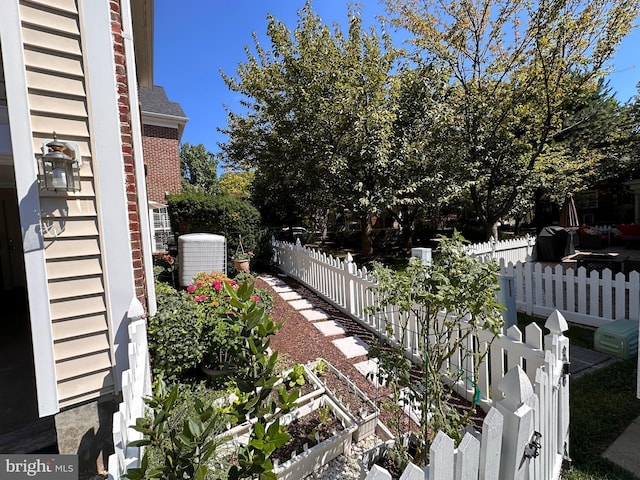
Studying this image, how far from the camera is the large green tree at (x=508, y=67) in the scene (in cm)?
855

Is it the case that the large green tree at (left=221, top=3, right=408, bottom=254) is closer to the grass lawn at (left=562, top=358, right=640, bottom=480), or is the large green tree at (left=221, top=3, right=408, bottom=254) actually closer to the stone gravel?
the grass lawn at (left=562, top=358, right=640, bottom=480)

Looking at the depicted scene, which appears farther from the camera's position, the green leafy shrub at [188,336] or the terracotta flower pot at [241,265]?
the terracotta flower pot at [241,265]

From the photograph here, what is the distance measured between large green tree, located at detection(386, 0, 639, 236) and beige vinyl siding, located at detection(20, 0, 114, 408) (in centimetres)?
959

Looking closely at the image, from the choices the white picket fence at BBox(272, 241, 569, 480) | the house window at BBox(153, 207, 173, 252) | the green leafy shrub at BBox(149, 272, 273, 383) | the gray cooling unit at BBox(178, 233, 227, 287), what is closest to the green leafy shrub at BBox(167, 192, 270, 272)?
the gray cooling unit at BBox(178, 233, 227, 287)

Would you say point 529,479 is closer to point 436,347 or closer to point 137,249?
point 436,347

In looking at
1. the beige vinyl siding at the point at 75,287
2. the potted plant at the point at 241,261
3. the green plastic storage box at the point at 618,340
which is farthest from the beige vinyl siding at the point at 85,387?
the green plastic storage box at the point at 618,340

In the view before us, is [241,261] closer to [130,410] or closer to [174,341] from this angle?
[174,341]

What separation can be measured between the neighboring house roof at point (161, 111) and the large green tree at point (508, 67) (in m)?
10.0

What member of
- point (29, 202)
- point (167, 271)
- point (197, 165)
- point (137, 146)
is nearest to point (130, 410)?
point (29, 202)

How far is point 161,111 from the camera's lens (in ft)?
45.8

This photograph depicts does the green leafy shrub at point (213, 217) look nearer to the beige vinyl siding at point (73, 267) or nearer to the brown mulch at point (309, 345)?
the brown mulch at point (309, 345)

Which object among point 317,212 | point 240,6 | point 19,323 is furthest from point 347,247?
point 19,323

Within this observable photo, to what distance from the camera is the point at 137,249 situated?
2.99 m

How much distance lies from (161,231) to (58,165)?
11.6m
